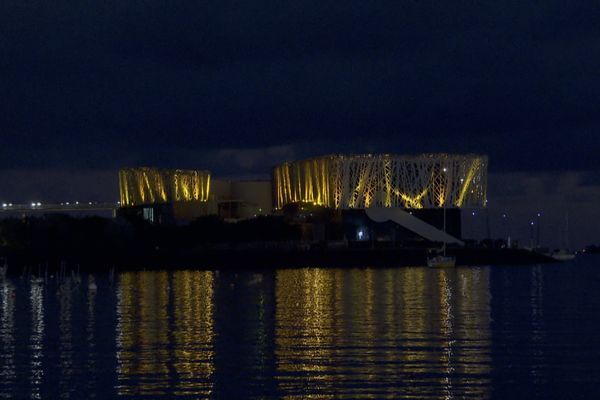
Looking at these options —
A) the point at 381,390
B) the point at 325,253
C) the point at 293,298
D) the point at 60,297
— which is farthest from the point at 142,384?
the point at 325,253

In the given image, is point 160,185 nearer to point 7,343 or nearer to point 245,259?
point 245,259

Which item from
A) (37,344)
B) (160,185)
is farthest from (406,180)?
(37,344)

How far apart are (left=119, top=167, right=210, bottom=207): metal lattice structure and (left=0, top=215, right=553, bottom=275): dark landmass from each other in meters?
Answer: 12.8

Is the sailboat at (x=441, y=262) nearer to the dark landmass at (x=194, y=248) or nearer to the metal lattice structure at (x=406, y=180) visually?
the dark landmass at (x=194, y=248)

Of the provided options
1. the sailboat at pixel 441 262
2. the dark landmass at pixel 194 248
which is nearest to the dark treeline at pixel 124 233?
the dark landmass at pixel 194 248

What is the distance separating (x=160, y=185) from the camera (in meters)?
120

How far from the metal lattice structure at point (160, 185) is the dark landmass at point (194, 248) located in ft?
42.1

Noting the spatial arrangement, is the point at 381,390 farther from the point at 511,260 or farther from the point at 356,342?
the point at 511,260

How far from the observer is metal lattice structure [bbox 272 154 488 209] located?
344ft

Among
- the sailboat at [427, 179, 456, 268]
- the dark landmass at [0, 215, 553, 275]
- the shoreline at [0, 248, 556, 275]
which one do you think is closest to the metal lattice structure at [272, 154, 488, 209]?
the dark landmass at [0, 215, 553, 275]

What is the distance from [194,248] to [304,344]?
6835 centimetres

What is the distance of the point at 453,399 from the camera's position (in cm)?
2292

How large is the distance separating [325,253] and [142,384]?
6940 cm

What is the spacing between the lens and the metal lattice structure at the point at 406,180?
10500 centimetres
